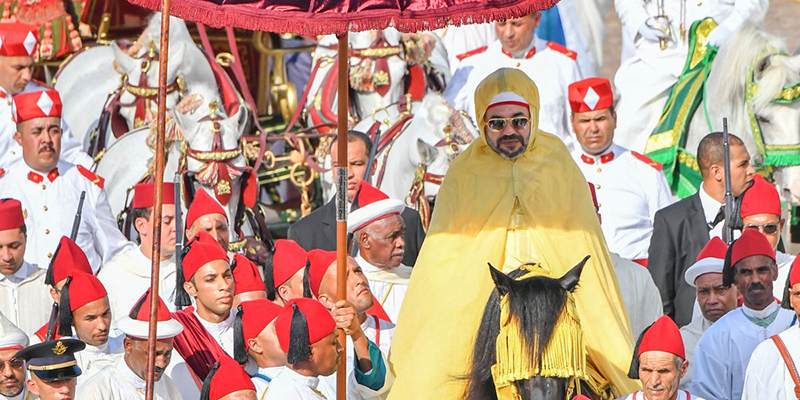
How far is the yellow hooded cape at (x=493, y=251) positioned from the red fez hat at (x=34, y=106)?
3.92 m

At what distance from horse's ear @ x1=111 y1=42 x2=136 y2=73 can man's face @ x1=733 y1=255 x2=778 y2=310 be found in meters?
6.57

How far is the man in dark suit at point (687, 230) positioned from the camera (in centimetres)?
1216

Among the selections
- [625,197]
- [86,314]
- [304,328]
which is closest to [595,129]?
[625,197]

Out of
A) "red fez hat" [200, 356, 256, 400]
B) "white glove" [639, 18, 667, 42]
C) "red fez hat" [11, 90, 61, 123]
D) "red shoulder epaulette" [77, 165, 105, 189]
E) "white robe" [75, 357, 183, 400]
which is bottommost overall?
"white robe" [75, 357, 183, 400]

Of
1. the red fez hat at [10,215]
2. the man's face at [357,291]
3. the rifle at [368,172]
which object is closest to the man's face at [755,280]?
the man's face at [357,291]

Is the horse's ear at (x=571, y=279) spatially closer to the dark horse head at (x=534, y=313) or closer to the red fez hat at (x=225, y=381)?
the dark horse head at (x=534, y=313)

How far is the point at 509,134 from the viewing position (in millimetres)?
9227

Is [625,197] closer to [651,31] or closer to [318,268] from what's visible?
[318,268]

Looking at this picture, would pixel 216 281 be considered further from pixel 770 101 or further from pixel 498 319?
pixel 770 101

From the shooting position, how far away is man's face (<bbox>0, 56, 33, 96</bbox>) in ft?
44.9

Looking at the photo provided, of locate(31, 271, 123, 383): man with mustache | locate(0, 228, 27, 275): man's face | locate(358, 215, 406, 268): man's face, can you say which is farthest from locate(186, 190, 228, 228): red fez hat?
locate(31, 271, 123, 383): man with mustache

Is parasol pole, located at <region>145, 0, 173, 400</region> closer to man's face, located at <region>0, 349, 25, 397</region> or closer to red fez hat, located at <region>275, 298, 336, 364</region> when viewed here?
red fez hat, located at <region>275, 298, 336, 364</region>

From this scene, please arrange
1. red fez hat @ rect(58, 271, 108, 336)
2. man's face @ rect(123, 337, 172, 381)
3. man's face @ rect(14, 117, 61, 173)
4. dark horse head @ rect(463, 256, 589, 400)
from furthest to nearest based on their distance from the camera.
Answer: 1. man's face @ rect(14, 117, 61, 173)
2. red fez hat @ rect(58, 271, 108, 336)
3. man's face @ rect(123, 337, 172, 381)
4. dark horse head @ rect(463, 256, 589, 400)

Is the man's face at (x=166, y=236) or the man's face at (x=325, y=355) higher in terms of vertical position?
the man's face at (x=166, y=236)
